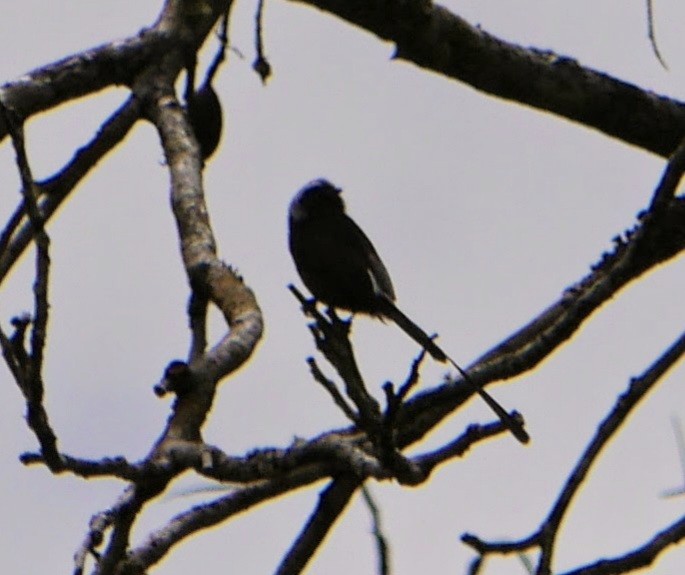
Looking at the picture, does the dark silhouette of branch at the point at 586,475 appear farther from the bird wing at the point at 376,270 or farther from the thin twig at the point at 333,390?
the bird wing at the point at 376,270

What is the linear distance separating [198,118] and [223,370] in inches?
58.4

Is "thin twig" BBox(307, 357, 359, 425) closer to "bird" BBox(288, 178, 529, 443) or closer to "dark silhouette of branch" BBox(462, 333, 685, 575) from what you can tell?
"dark silhouette of branch" BBox(462, 333, 685, 575)

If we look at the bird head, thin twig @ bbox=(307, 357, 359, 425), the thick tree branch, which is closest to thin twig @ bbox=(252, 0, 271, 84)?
the thick tree branch

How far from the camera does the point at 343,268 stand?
20.0ft

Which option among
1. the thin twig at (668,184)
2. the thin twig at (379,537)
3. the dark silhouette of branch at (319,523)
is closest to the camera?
the thin twig at (379,537)

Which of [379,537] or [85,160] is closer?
[379,537]

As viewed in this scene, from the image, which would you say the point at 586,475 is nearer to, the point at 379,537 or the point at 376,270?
the point at 379,537

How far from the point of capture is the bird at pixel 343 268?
6035mm

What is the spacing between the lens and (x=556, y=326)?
3812 millimetres

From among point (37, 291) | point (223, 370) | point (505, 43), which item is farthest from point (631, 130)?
point (37, 291)

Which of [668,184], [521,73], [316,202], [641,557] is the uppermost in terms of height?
[316,202]

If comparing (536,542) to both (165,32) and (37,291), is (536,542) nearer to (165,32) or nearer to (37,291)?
(37,291)

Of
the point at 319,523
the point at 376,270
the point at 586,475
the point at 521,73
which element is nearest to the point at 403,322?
the point at 376,270

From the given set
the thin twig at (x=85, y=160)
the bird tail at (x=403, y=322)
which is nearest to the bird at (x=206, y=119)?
the thin twig at (x=85, y=160)
